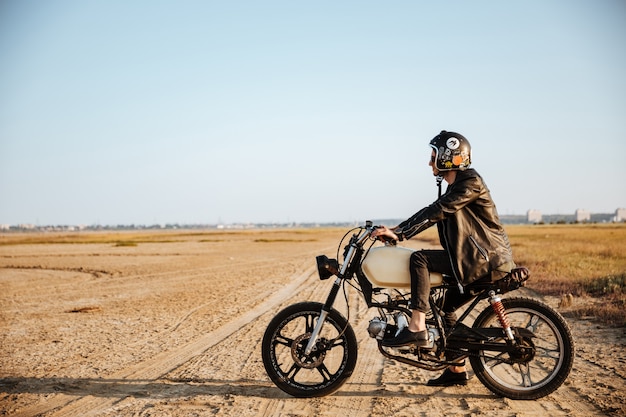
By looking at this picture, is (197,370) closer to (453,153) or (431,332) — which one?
(431,332)

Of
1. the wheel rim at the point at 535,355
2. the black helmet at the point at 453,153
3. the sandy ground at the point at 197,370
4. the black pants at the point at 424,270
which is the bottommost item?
the sandy ground at the point at 197,370

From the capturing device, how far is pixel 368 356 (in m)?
6.84

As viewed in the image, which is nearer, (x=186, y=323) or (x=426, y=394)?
(x=426, y=394)

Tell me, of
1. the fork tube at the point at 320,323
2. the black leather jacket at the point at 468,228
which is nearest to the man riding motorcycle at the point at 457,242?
the black leather jacket at the point at 468,228

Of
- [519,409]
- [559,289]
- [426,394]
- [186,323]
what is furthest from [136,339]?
[559,289]

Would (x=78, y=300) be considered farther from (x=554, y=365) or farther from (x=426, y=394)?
(x=554, y=365)

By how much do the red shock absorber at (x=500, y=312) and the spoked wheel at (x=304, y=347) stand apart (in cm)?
136

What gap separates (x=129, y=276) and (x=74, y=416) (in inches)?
600

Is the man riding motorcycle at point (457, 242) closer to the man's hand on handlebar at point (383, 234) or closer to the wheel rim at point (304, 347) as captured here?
the man's hand on handlebar at point (383, 234)

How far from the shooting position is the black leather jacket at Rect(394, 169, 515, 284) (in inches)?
186

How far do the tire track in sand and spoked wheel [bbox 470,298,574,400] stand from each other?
3.59 metres

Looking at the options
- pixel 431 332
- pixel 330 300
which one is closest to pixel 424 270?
pixel 431 332

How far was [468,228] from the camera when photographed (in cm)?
483

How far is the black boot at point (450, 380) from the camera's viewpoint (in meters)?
5.46
